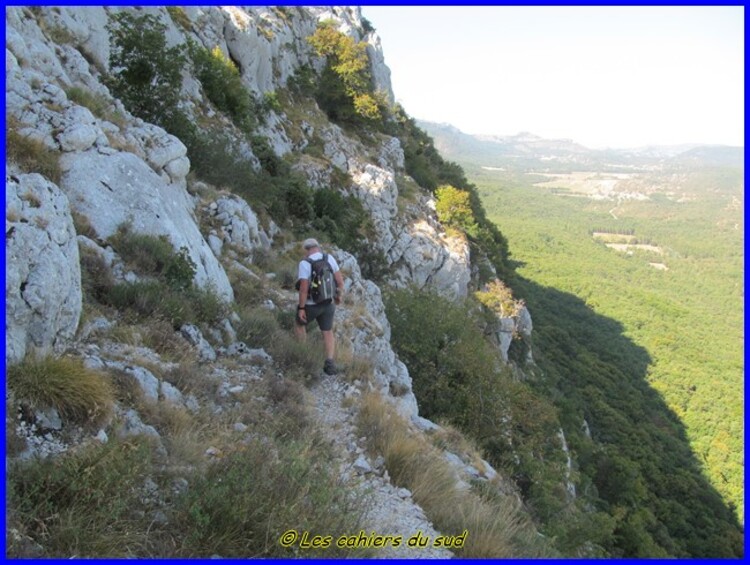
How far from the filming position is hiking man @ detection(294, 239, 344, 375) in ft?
21.1

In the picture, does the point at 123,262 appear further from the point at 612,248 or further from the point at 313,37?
the point at 612,248

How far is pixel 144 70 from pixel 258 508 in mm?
13590

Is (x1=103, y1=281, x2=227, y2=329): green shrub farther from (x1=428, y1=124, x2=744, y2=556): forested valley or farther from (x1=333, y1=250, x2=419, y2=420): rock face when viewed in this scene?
(x1=428, y1=124, x2=744, y2=556): forested valley

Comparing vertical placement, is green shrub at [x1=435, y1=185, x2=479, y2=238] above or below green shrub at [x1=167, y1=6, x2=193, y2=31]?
below

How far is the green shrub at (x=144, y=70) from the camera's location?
494 inches

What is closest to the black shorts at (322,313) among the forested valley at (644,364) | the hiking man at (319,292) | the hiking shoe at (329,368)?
the hiking man at (319,292)

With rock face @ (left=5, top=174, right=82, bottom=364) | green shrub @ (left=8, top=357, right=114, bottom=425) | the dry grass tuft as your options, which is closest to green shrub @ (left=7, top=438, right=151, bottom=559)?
green shrub @ (left=8, top=357, right=114, bottom=425)

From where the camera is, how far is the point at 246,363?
5.89 m

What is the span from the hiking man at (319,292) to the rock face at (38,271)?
8.66ft

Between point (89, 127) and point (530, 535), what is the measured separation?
785cm

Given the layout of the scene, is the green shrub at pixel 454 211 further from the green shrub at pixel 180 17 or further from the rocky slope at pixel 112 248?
the green shrub at pixel 180 17

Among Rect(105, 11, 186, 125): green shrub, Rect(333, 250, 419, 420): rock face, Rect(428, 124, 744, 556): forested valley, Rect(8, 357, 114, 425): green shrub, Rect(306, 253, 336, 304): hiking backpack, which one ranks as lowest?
Rect(428, 124, 744, 556): forested valley

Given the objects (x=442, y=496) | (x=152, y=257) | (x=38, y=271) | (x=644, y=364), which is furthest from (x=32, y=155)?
(x=644, y=364)

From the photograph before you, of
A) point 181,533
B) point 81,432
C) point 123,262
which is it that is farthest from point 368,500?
→ point 123,262
